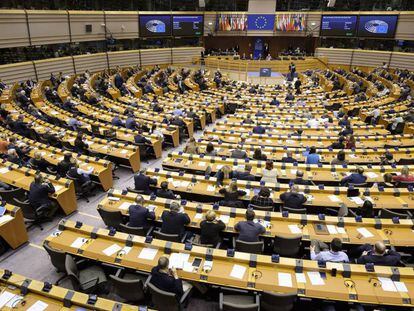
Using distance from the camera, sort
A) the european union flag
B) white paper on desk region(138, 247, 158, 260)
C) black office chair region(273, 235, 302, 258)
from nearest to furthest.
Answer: white paper on desk region(138, 247, 158, 260) < black office chair region(273, 235, 302, 258) < the european union flag

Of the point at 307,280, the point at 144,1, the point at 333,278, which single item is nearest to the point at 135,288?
the point at 307,280

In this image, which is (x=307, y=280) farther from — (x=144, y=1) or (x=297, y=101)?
(x=144, y=1)

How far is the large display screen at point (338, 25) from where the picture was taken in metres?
32.7

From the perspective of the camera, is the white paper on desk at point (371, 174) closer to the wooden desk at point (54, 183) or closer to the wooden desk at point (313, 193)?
the wooden desk at point (313, 193)

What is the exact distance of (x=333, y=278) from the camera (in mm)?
5922

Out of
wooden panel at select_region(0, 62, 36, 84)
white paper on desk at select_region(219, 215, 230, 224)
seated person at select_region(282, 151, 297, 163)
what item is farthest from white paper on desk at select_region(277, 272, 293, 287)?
wooden panel at select_region(0, 62, 36, 84)

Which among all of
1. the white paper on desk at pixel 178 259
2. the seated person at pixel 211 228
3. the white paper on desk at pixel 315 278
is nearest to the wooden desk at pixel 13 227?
the white paper on desk at pixel 178 259

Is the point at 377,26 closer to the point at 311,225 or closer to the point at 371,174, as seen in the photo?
the point at 371,174

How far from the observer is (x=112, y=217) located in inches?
310

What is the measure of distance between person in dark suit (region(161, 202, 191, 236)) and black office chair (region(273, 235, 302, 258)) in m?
1.94

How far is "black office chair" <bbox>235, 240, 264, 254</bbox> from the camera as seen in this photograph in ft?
21.9

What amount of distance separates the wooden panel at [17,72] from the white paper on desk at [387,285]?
2507 centimetres

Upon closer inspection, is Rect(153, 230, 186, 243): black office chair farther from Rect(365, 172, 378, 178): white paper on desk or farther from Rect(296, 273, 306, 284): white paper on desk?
Rect(365, 172, 378, 178): white paper on desk

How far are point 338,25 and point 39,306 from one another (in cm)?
3571
